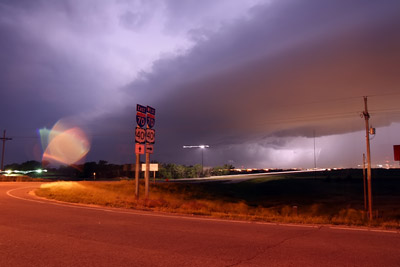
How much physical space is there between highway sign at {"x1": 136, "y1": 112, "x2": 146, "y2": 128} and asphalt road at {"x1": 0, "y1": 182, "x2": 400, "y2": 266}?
931cm

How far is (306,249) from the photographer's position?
761cm

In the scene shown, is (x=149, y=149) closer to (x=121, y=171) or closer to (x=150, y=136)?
(x=150, y=136)

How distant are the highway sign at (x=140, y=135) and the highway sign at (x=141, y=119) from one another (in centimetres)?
32

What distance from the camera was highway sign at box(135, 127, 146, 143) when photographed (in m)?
20.3

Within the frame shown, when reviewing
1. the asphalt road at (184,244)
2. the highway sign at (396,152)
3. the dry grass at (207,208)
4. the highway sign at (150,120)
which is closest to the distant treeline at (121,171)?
the dry grass at (207,208)

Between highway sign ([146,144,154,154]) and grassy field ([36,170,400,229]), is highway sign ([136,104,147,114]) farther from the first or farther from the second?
grassy field ([36,170,400,229])

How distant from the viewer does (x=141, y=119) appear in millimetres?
20797

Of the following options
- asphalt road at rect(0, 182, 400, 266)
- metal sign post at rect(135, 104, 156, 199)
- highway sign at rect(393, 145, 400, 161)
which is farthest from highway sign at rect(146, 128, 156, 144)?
highway sign at rect(393, 145, 400, 161)

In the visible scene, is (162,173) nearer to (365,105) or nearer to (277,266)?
(365,105)

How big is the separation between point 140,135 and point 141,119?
1.03m

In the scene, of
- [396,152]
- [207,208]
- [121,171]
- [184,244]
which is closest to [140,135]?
[207,208]

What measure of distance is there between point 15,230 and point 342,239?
30.0 feet

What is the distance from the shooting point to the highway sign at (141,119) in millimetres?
20500

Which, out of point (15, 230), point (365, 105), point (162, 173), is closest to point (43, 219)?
point (15, 230)
